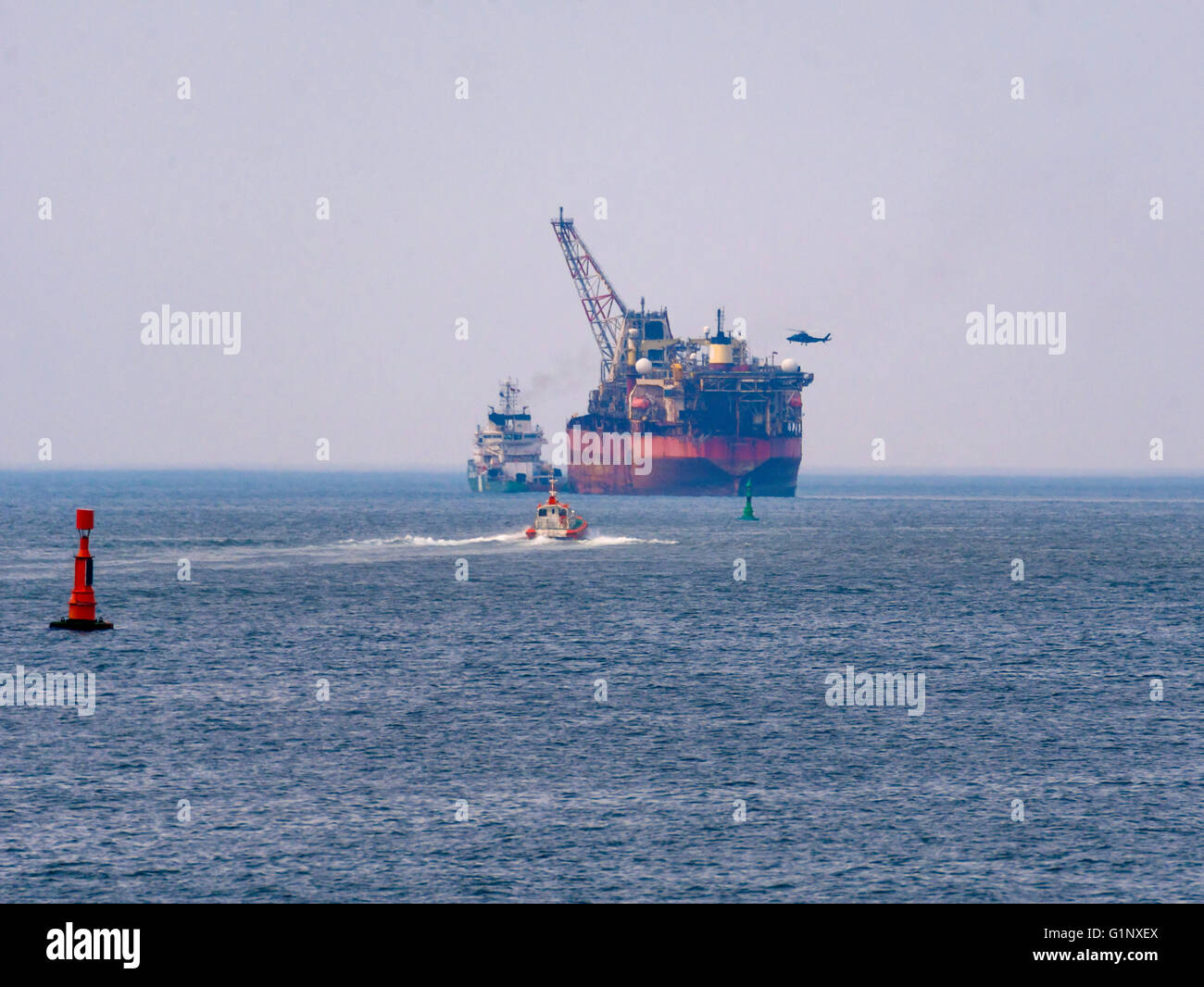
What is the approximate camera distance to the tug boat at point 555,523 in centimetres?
13862

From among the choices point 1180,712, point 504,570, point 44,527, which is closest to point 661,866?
point 1180,712

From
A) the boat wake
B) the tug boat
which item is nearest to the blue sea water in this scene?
the boat wake

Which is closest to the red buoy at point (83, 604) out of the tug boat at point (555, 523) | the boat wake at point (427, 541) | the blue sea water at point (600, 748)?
the blue sea water at point (600, 748)

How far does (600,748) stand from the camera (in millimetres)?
42375

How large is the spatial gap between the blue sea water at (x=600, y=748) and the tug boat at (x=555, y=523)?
1673 inches

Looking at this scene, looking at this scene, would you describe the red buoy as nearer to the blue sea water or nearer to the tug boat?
the blue sea water

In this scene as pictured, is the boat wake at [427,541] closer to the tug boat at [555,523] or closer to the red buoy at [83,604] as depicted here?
the tug boat at [555,523]

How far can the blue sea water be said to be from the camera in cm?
2997

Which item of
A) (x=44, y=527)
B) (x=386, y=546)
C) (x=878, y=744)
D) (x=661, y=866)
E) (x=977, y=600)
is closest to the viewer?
(x=661, y=866)
